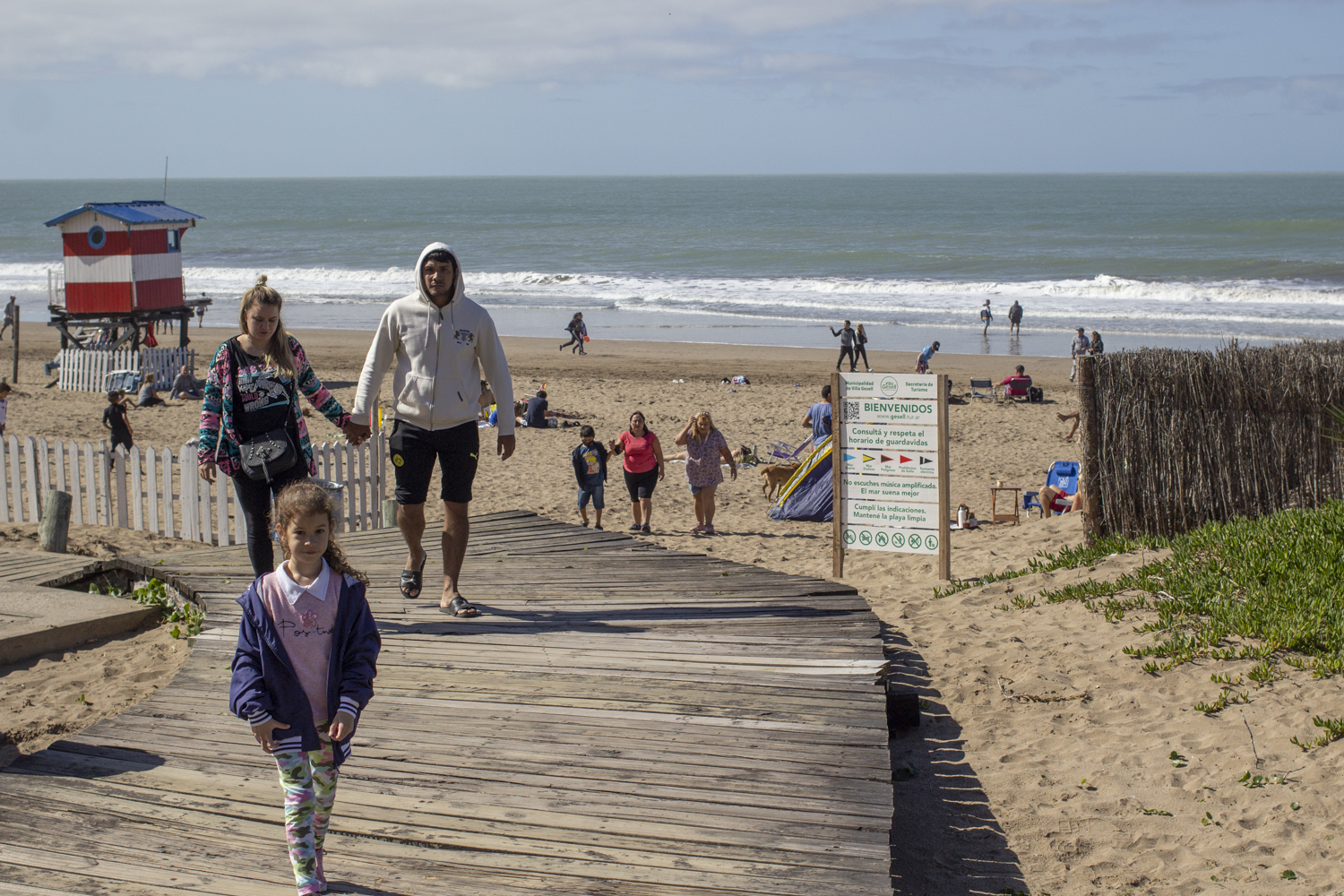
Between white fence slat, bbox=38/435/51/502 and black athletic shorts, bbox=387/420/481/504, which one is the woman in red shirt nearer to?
white fence slat, bbox=38/435/51/502

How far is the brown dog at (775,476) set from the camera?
14008 mm

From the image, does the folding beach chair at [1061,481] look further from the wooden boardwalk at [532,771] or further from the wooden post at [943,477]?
the wooden boardwalk at [532,771]

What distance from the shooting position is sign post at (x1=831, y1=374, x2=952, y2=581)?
8.28 m

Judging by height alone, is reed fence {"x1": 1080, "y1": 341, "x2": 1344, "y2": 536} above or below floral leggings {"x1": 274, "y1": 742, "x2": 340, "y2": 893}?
above

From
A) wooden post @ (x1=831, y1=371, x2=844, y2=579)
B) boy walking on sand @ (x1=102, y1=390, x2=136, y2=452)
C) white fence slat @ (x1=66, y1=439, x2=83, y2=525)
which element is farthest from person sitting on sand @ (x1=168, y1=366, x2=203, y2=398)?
wooden post @ (x1=831, y1=371, x2=844, y2=579)

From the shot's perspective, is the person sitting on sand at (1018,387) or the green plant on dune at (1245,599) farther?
the person sitting on sand at (1018,387)

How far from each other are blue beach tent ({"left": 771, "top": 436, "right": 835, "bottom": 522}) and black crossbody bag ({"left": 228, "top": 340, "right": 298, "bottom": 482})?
8.84 meters

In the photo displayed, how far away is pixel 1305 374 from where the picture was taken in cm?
735

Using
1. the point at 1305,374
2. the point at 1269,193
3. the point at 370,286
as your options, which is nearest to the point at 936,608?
the point at 1305,374

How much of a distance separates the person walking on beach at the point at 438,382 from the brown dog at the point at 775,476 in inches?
344

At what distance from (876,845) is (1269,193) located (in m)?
149

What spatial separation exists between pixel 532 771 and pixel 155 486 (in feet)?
23.4

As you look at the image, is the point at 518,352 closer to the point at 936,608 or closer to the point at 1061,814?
the point at 936,608

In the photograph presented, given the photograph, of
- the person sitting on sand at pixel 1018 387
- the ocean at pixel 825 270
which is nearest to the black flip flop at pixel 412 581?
the person sitting on sand at pixel 1018 387
